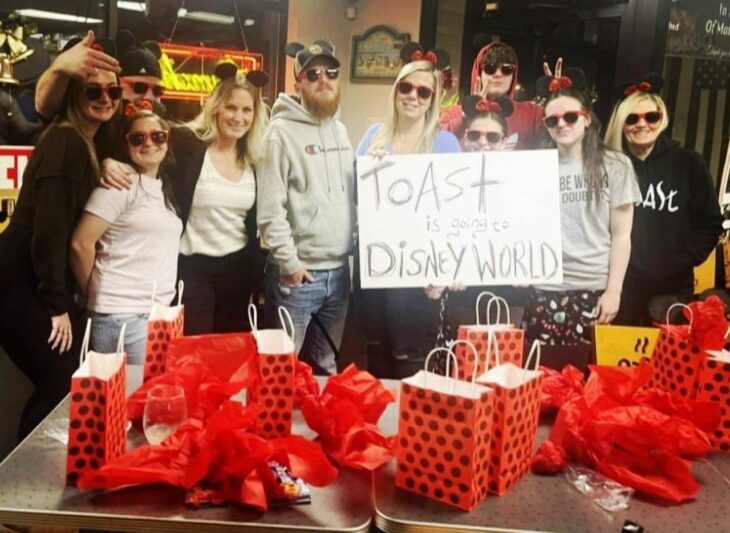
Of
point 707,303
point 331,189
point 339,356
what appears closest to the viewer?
point 707,303

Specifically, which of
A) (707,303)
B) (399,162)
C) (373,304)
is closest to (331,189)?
(399,162)

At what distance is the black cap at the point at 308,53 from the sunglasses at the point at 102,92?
0.64 meters

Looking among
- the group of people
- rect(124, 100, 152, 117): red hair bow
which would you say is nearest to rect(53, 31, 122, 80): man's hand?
the group of people

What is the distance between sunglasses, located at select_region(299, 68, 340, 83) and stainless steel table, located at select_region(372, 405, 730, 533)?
1653 millimetres

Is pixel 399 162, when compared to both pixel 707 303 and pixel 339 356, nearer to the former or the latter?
pixel 339 356

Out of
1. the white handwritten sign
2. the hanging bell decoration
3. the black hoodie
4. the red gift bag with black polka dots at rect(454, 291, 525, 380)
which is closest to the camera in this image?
the red gift bag with black polka dots at rect(454, 291, 525, 380)

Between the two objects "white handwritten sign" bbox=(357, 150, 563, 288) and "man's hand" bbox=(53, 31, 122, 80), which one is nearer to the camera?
"man's hand" bbox=(53, 31, 122, 80)

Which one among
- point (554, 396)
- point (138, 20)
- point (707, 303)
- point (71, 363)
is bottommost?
point (71, 363)

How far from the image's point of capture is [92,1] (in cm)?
269

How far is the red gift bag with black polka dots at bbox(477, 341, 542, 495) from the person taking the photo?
160cm

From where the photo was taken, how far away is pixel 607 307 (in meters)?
3.10

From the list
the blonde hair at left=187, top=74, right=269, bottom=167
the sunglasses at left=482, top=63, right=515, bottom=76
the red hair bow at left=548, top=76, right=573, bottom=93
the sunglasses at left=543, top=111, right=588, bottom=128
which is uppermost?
the sunglasses at left=482, top=63, right=515, bottom=76

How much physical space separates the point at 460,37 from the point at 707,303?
1.44 m

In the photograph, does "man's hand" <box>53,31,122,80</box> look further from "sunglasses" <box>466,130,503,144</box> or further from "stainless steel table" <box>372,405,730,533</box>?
"stainless steel table" <box>372,405,730,533</box>
